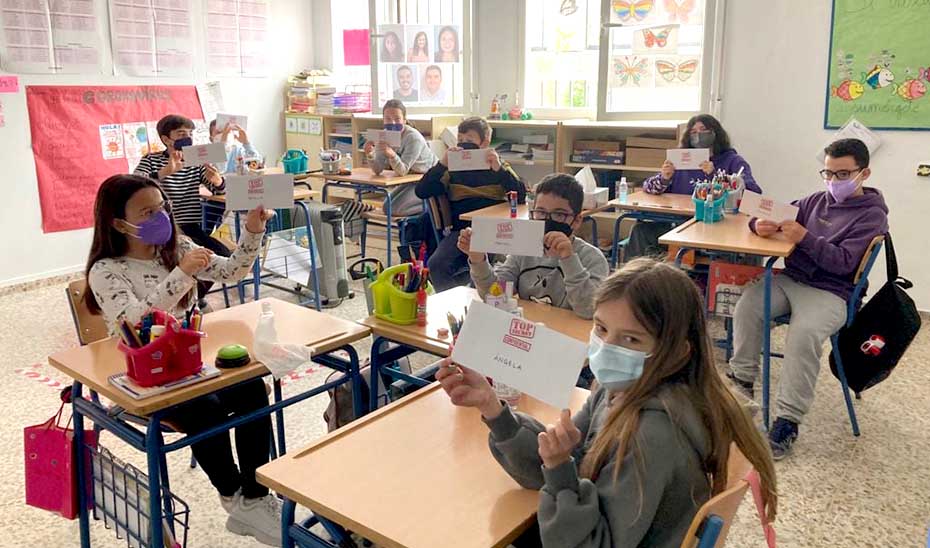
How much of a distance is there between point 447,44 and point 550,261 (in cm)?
409

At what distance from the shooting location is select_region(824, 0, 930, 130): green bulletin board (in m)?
4.39

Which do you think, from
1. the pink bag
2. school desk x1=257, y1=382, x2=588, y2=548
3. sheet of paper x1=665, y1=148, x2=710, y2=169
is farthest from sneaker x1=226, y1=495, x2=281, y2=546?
sheet of paper x1=665, y1=148, x2=710, y2=169

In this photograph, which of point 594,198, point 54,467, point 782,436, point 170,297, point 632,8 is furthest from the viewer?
point 632,8

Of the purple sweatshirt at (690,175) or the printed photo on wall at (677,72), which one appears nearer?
the purple sweatshirt at (690,175)

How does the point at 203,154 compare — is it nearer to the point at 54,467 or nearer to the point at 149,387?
the point at 54,467

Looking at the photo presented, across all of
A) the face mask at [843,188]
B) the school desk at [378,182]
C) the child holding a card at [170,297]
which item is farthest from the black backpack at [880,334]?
the school desk at [378,182]

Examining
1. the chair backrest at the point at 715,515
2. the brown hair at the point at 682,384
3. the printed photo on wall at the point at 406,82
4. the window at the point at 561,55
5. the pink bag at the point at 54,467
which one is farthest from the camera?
the printed photo on wall at the point at 406,82

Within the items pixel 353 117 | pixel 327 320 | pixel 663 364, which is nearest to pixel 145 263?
pixel 327 320

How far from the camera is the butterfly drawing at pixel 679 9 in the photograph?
203 inches

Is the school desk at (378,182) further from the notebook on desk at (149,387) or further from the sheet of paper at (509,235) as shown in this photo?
the notebook on desk at (149,387)

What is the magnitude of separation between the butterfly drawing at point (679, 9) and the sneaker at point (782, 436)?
321cm

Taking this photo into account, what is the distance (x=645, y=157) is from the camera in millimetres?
5449

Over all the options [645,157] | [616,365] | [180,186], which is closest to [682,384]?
[616,365]

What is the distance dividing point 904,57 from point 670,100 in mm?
1483
